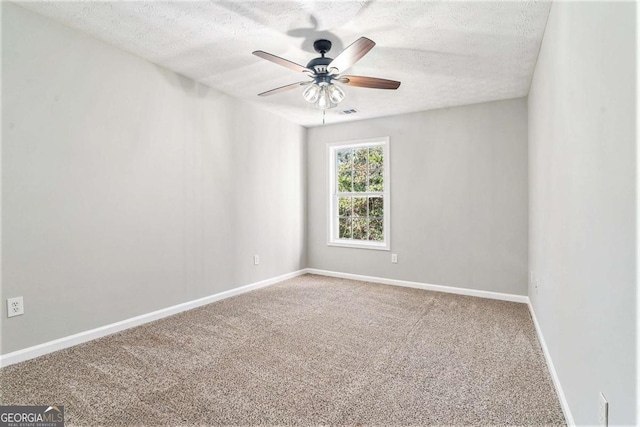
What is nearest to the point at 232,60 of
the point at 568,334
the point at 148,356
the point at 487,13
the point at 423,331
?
the point at 487,13

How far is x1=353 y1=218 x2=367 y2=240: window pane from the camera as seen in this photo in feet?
16.6

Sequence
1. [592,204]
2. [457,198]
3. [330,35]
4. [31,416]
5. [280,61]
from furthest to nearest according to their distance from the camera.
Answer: [457,198]
[330,35]
[280,61]
[31,416]
[592,204]

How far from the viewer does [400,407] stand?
1.80 meters

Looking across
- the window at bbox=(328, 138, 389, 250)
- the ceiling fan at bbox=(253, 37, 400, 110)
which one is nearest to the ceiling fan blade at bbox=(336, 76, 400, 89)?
the ceiling fan at bbox=(253, 37, 400, 110)

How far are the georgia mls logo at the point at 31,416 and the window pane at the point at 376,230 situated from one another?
394cm

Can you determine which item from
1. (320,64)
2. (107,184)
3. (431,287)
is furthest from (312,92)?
(431,287)

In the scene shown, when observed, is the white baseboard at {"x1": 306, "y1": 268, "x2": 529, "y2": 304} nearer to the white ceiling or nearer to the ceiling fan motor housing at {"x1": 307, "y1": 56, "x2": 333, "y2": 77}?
the white ceiling

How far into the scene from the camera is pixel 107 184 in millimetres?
2766

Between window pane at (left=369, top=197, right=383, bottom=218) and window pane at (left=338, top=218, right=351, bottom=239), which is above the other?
window pane at (left=369, top=197, right=383, bottom=218)

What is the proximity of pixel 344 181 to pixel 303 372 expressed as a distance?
136 inches

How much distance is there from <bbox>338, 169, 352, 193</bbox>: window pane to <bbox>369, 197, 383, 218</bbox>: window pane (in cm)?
42

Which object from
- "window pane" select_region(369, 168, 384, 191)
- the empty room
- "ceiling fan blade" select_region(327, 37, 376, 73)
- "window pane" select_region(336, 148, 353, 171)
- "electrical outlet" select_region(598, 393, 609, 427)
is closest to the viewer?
"electrical outlet" select_region(598, 393, 609, 427)

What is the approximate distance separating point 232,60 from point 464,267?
3.55 metres

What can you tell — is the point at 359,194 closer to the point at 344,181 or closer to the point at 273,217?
the point at 344,181
